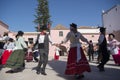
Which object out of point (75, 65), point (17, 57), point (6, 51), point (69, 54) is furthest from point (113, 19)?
point (75, 65)

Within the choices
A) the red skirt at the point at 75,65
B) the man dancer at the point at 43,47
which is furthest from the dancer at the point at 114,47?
the red skirt at the point at 75,65

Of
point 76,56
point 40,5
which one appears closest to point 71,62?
point 76,56

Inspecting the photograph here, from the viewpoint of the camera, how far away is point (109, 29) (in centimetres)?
6103

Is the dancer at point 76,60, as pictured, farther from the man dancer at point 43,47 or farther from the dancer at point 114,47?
the dancer at point 114,47

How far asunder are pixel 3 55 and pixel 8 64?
404 cm

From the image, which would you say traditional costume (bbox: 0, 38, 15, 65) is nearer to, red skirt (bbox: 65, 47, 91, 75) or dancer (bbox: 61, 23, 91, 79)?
dancer (bbox: 61, 23, 91, 79)

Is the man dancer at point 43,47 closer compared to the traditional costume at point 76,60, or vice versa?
the traditional costume at point 76,60

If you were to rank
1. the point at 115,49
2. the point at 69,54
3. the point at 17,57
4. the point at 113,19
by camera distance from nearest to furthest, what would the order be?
the point at 69,54
the point at 17,57
the point at 115,49
the point at 113,19

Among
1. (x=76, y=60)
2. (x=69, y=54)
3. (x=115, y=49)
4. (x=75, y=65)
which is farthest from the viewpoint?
(x=115, y=49)

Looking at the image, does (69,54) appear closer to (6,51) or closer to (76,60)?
(76,60)

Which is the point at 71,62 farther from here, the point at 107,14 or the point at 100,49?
the point at 107,14

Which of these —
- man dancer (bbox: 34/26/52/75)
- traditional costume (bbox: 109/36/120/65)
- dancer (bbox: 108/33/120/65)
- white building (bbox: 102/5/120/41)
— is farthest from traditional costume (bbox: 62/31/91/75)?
white building (bbox: 102/5/120/41)

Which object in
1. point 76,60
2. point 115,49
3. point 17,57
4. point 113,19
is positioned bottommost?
point 76,60

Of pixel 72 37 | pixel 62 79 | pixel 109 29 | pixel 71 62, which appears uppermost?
pixel 109 29
